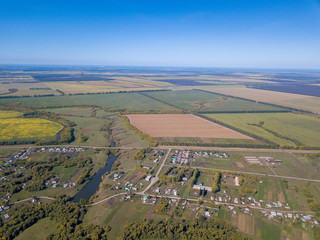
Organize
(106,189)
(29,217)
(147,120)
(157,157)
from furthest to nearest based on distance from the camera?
(147,120) < (157,157) < (106,189) < (29,217)

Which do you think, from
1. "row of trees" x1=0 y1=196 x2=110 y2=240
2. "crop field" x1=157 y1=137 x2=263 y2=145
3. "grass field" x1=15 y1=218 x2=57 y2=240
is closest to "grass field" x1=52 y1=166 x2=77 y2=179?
"row of trees" x1=0 y1=196 x2=110 y2=240

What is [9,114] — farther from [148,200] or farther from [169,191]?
[169,191]

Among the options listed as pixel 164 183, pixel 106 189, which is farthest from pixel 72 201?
pixel 164 183

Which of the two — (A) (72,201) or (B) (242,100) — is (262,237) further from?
(B) (242,100)

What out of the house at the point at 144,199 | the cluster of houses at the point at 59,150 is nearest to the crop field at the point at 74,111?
the cluster of houses at the point at 59,150

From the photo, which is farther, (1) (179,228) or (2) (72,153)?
(2) (72,153)

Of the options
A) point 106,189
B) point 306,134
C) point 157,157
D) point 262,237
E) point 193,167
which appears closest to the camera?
point 262,237

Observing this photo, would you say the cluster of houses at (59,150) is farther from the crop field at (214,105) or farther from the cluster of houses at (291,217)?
the crop field at (214,105)
